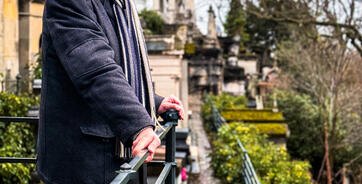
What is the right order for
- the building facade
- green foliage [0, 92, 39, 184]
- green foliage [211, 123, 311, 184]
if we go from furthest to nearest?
1. the building facade
2. green foliage [211, 123, 311, 184]
3. green foliage [0, 92, 39, 184]

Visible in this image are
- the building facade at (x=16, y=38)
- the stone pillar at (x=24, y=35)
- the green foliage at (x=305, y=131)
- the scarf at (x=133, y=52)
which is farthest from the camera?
the green foliage at (x=305, y=131)

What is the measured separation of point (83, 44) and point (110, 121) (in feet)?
1.01

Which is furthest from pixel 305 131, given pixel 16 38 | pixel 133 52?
pixel 133 52

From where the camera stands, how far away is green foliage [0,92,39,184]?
198 inches

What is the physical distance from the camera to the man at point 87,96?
5.30ft

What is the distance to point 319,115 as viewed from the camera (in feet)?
55.4

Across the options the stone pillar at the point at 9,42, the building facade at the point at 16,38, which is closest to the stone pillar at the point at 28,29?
the building facade at the point at 16,38

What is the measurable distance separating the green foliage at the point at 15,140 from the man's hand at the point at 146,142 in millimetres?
3744

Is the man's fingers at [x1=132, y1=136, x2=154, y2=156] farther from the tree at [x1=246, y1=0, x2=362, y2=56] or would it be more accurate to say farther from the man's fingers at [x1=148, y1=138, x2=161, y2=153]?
the tree at [x1=246, y1=0, x2=362, y2=56]

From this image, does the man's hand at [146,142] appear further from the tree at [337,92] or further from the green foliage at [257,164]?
the tree at [337,92]

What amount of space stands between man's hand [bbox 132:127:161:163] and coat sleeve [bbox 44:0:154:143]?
1.1 inches

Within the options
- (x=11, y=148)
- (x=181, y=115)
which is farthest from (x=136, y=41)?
(x=11, y=148)

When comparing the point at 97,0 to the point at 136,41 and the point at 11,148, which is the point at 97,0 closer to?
the point at 136,41

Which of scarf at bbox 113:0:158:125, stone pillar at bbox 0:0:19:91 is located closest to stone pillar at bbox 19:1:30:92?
stone pillar at bbox 0:0:19:91
